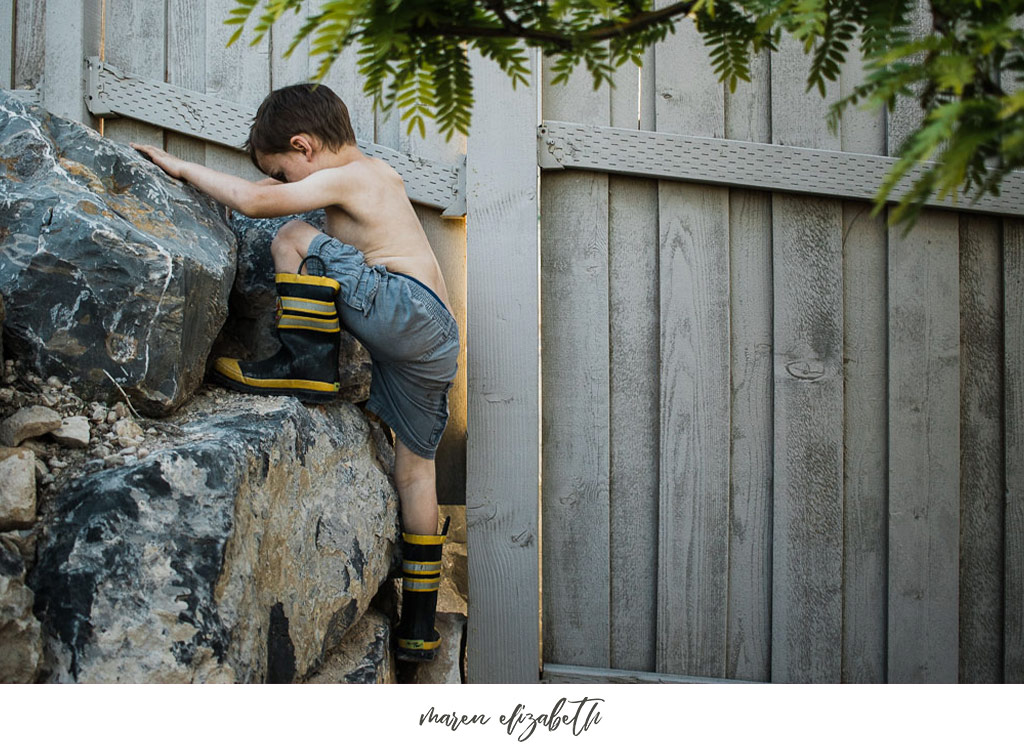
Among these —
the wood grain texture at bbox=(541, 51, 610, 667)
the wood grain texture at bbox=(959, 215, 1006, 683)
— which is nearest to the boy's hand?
the wood grain texture at bbox=(541, 51, 610, 667)

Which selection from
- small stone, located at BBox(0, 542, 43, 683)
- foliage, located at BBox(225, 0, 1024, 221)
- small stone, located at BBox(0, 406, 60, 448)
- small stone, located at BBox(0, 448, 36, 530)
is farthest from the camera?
small stone, located at BBox(0, 406, 60, 448)

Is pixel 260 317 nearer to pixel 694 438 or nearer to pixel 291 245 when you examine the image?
pixel 291 245

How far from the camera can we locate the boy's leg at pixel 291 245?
7.13ft

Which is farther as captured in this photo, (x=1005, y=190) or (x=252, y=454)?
(x=1005, y=190)

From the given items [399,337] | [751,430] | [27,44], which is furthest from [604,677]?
[27,44]

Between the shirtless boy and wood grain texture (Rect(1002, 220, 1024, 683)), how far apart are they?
5.00 ft

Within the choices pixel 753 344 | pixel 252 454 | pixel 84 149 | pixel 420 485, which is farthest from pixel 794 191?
pixel 84 149

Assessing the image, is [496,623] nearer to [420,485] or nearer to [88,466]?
[420,485]

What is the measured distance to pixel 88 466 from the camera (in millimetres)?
1668

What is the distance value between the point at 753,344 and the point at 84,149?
1.75 m

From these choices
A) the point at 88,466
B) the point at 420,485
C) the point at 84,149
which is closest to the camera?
the point at 88,466

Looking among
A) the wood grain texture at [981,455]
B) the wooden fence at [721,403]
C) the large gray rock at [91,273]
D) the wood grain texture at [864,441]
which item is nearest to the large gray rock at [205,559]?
the large gray rock at [91,273]

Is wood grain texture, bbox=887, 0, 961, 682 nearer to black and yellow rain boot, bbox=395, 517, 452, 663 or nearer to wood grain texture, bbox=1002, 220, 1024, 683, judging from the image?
wood grain texture, bbox=1002, 220, 1024, 683

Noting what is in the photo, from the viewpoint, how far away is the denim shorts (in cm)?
213
